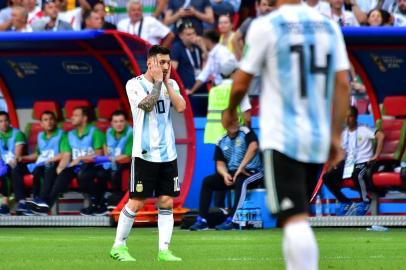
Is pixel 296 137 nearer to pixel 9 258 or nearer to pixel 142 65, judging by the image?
pixel 9 258

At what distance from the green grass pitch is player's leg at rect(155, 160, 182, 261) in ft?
0.55

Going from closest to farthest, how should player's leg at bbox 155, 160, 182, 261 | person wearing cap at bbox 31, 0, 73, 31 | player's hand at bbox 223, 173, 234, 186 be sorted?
1. player's leg at bbox 155, 160, 182, 261
2. player's hand at bbox 223, 173, 234, 186
3. person wearing cap at bbox 31, 0, 73, 31

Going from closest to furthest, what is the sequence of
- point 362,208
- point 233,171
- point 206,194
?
point 206,194 → point 233,171 → point 362,208

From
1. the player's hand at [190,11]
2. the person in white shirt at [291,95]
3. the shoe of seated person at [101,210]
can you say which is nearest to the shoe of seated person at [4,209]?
the shoe of seated person at [101,210]

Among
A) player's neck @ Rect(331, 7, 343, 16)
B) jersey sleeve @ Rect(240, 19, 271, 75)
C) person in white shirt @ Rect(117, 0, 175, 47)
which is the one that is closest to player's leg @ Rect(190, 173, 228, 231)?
person in white shirt @ Rect(117, 0, 175, 47)

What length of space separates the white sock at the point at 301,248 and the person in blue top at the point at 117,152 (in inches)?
437

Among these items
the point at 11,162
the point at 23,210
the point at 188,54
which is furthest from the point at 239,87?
the point at 188,54

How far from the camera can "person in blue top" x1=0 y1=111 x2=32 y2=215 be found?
18094 mm

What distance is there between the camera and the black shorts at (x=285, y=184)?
680 centimetres

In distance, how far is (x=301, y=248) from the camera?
6.62 m

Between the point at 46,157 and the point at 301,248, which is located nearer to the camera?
the point at 301,248

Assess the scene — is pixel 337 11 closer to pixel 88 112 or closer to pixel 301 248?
pixel 88 112

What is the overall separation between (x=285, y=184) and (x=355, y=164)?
33.8ft

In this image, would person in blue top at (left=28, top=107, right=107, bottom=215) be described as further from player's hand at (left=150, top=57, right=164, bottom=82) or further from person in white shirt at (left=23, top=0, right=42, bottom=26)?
player's hand at (left=150, top=57, right=164, bottom=82)
